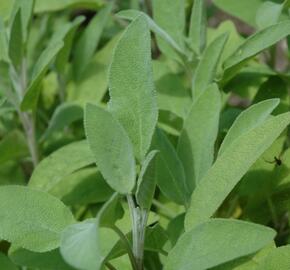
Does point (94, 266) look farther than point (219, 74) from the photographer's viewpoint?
No

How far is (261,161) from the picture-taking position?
1.08m

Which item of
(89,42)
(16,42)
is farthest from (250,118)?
(89,42)

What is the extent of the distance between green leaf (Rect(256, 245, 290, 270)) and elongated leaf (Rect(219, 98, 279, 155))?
0.15m

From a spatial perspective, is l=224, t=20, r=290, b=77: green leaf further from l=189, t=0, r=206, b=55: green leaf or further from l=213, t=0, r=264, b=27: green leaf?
l=213, t=0, r=264, b=27: green leaf

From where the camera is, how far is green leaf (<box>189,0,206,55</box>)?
1.10m

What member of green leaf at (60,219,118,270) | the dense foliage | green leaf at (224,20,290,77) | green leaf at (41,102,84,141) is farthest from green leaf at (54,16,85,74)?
green leaf at (60,219,118,270)

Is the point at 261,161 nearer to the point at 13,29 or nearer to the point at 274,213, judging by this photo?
the point at 274,213

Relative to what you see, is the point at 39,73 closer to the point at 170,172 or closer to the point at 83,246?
the point at 170,172

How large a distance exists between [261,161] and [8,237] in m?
0.42

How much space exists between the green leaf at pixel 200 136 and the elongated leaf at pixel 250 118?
0.06 meters

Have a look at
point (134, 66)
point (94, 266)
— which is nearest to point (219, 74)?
point (134, 66)

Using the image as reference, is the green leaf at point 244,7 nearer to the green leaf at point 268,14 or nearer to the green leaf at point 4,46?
the green leaf at point 268,14

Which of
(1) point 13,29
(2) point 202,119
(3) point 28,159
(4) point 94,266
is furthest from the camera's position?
(3) point 28,159

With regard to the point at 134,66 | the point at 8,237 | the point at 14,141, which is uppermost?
the point at 134,66
